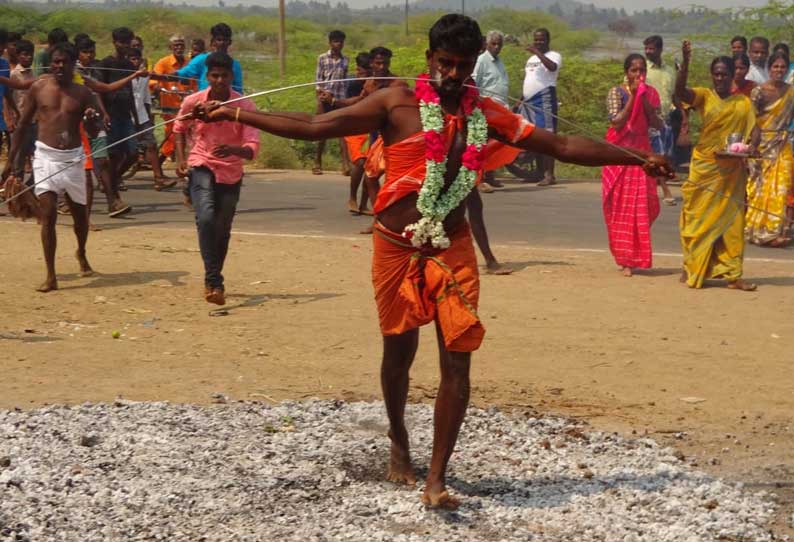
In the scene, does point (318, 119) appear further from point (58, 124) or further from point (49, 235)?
point (58, 124)

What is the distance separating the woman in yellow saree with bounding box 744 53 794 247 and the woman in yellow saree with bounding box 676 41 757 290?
1920 millimetres

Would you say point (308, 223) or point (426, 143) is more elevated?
point (426, 143)

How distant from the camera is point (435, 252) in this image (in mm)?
5836

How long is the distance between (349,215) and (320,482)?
30.6 ft

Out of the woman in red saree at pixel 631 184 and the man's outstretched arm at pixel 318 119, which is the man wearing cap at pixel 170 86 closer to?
the woman in red saree at pixel 631 184

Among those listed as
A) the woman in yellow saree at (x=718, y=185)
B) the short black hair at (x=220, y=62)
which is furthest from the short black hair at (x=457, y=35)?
the woman in yellow saree at (x=718, y=185)

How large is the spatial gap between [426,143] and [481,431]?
1696mm

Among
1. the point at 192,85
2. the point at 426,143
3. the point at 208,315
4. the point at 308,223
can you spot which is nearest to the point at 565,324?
the point at 208,315

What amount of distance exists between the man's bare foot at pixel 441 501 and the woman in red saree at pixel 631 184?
615 centimetres

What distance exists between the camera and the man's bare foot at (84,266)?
11359 millimetres

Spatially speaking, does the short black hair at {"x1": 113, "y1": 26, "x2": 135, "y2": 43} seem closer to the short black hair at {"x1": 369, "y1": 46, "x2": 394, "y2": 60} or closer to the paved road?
the paved road


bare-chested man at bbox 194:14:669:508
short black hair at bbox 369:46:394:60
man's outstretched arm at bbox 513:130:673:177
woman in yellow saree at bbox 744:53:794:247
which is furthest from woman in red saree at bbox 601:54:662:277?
bare-chested man at bbox 194:14:669:508

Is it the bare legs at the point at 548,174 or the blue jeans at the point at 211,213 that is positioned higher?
the blue jeans at the point at 211,213

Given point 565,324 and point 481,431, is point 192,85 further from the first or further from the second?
point 481,431
